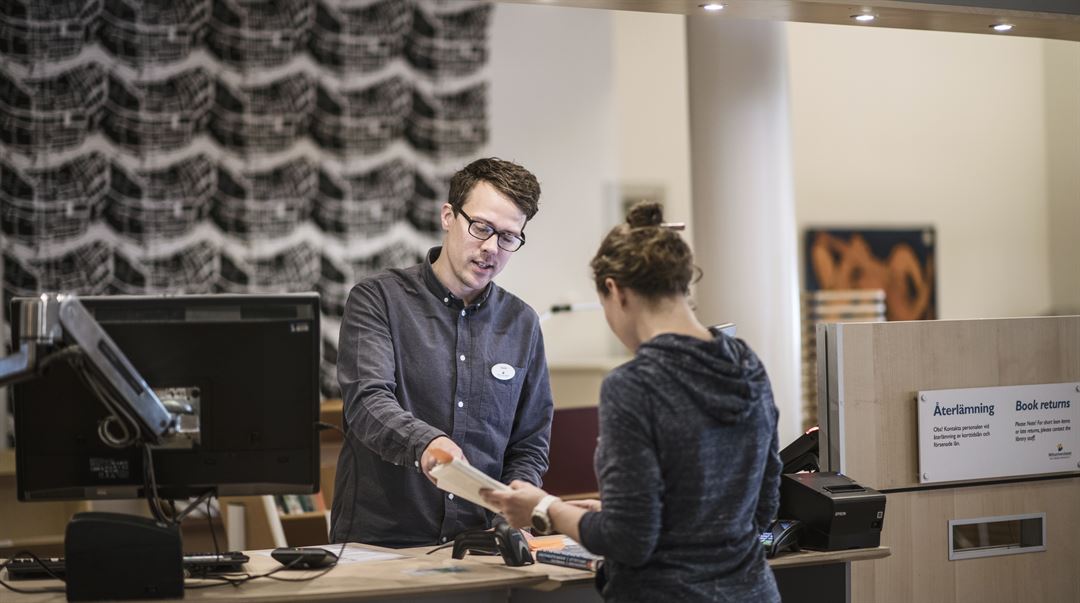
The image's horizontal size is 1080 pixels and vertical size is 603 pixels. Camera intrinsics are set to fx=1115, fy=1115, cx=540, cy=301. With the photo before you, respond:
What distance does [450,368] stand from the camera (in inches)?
116

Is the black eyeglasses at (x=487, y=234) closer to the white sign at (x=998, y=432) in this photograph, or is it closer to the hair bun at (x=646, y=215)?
the hair bun at (x=646, y=215)

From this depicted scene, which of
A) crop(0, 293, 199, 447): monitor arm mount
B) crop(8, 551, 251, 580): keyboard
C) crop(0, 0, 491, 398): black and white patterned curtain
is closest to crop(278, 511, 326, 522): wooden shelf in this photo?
crop(0, 0, 491, 398): black and white patterned curtain

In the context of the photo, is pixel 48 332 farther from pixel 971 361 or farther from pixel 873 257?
pixel 873 257

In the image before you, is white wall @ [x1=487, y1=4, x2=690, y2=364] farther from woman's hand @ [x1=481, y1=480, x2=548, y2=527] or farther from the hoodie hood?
the hoodie hood

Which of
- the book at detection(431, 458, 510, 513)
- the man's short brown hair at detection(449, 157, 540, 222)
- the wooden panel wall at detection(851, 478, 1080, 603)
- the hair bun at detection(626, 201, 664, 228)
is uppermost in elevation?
the man's short brown hair at detection(449, 157, 540, 222)

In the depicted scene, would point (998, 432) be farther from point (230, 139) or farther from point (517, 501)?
point (230, 139)

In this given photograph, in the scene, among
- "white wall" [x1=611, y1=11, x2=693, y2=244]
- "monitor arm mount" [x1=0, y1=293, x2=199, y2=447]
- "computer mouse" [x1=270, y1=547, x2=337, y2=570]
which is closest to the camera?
"monitor arm mount" [x1=0, y1=293, x2=199, y2=447]

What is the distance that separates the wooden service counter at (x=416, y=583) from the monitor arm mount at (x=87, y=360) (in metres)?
0.38

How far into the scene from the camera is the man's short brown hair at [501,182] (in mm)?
2969

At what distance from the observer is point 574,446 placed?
504 centimetres

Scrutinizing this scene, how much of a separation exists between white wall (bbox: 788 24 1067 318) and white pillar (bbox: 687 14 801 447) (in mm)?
3746

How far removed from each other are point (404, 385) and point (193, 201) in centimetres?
375

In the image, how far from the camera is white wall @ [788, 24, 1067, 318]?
9023 millimetres

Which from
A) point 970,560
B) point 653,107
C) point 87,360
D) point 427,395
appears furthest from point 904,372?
point 653,107
